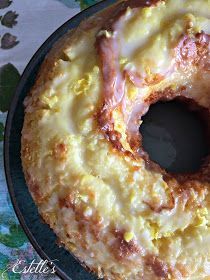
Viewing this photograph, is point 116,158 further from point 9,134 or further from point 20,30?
point 20,30

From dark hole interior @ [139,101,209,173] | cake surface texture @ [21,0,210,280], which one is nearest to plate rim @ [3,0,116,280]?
cake surface texture @ [21,0,210,280]

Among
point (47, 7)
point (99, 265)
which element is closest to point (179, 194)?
point (99, 265)

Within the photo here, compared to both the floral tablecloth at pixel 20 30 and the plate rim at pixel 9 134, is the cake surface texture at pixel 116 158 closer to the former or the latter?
the plate rim at pixel 9 134

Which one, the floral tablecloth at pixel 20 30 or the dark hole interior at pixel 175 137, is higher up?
the floral tablecloth at pixel 20 30

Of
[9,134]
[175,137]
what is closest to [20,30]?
[9,134]

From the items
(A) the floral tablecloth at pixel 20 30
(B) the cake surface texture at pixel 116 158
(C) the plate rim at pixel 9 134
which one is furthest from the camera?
(A) the floral tablecloth at pixel 20 30

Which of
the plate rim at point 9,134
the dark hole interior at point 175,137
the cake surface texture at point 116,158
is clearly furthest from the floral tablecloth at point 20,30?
the dark hole interior at point 175,137
